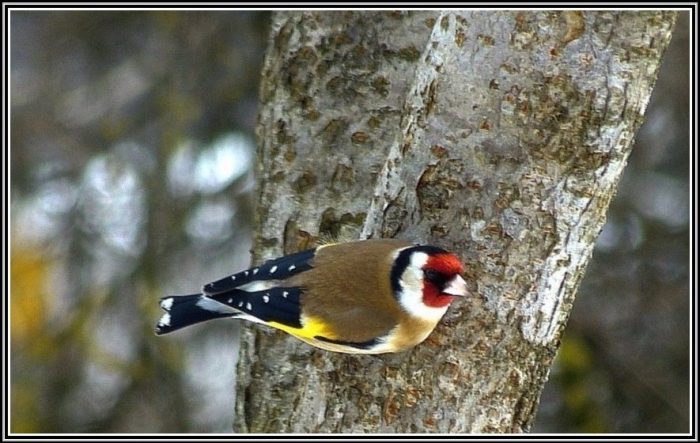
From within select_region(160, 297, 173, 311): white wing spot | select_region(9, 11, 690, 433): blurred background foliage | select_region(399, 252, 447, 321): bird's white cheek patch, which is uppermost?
select_region(399, 252, 447, 321): bird's white cheek patch

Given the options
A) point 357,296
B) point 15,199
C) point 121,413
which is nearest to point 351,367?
point 357,296

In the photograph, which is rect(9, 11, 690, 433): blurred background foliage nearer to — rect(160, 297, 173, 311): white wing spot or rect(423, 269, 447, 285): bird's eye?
rect(160, 297, 173, 311): white wing spot

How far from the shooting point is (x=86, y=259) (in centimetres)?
492

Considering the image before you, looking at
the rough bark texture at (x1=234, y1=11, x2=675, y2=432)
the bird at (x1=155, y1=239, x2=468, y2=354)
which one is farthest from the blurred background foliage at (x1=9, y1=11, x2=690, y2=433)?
the rough bark texture at (x1=234, y1=11, x2=675, y2=432)

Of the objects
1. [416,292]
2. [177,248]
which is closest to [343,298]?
[416,292]

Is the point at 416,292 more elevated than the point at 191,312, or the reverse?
the point at 416,292

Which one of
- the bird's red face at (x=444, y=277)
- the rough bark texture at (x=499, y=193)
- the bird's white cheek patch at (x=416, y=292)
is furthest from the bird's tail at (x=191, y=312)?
the bird's red face at (x=444, y=277)

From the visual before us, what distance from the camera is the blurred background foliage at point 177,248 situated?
180 inches

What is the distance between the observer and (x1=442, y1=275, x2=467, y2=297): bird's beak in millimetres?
2270

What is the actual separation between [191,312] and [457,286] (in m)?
0.84

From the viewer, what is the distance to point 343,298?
8.29 feet

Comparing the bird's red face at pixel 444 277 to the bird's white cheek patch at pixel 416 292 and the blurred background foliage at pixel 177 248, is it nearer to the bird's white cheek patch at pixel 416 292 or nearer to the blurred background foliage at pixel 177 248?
the bird's white cheek patch at pixel 416 292

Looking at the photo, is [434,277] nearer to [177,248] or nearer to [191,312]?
[191,312]

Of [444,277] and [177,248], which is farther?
[177,248]
